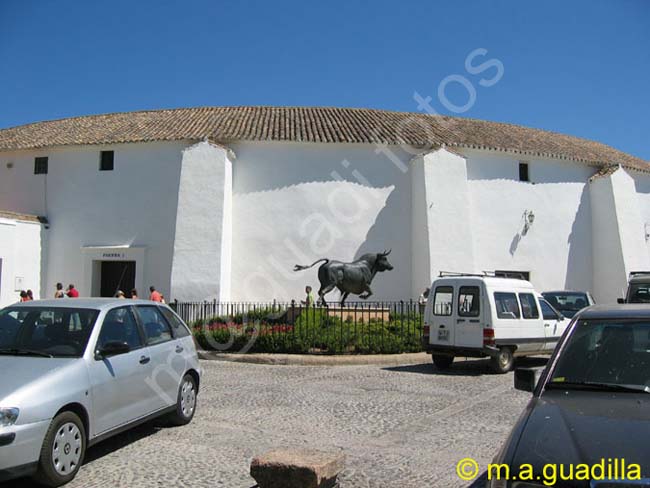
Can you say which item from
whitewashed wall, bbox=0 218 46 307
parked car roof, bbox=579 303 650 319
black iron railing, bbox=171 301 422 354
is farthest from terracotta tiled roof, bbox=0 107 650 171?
parked car roof, bbox=579 303 650 319

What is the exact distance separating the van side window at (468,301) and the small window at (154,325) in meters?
6.76

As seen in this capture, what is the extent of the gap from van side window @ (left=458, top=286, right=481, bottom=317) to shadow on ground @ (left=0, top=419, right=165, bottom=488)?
6.95m

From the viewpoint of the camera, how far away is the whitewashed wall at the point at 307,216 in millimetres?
22766

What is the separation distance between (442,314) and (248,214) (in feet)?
40.0

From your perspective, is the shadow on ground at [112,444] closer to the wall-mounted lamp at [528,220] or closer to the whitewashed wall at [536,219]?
the whitewashed wall at [536,219]

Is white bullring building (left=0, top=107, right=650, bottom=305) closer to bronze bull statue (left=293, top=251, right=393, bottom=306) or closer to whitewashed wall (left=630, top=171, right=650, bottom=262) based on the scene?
whitewashed wall (left=630, top=171, right=650, bottom=262)

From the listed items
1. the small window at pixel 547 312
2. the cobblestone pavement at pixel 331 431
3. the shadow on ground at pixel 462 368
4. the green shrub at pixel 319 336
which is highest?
the small window at pixel 547 312

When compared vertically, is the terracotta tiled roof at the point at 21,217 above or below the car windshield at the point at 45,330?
above

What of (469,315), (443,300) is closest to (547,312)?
(469,315)

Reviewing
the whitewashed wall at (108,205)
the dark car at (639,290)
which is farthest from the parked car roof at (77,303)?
the whitewashed wall at (108,205)

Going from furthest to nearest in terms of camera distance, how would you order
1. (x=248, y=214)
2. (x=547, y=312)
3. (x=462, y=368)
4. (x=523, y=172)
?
(x=523, y=172), (x=248, y=214), (x=547, y=312), (x=462, y=368)

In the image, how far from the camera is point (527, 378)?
14.6 ft

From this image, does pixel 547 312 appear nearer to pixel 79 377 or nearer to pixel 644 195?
pixel 79 377

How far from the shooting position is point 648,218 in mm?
27891
